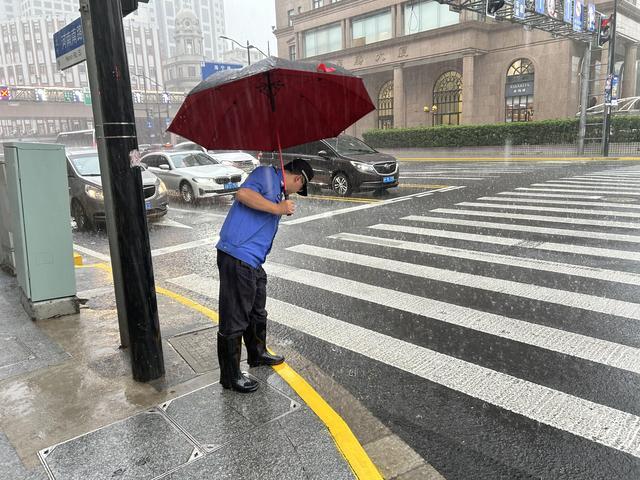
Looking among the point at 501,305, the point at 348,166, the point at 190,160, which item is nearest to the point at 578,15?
the point at 348,166

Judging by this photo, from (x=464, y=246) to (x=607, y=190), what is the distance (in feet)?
25.0

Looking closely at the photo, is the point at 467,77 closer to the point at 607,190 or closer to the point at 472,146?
the point at 472,146

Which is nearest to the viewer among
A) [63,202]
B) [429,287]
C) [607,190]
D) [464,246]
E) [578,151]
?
[63,202]

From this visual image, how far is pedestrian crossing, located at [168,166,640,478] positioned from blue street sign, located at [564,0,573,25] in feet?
58.0

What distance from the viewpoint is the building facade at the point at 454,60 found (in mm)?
35062

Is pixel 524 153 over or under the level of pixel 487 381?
over

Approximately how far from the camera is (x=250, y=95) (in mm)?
3381

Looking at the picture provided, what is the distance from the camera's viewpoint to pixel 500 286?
239 inches

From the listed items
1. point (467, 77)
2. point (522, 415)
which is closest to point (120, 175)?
point (522, 415)

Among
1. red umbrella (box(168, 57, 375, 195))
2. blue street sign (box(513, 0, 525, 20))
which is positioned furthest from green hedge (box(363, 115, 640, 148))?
red umbrella (box(168, 57, 375, 195))

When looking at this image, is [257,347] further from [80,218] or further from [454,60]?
[454,60]

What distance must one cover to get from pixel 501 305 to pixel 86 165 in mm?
9870

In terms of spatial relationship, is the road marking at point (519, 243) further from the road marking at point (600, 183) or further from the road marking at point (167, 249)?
the road marking at point (600, 183)

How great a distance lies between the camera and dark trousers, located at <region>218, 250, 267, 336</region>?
11.2ft
